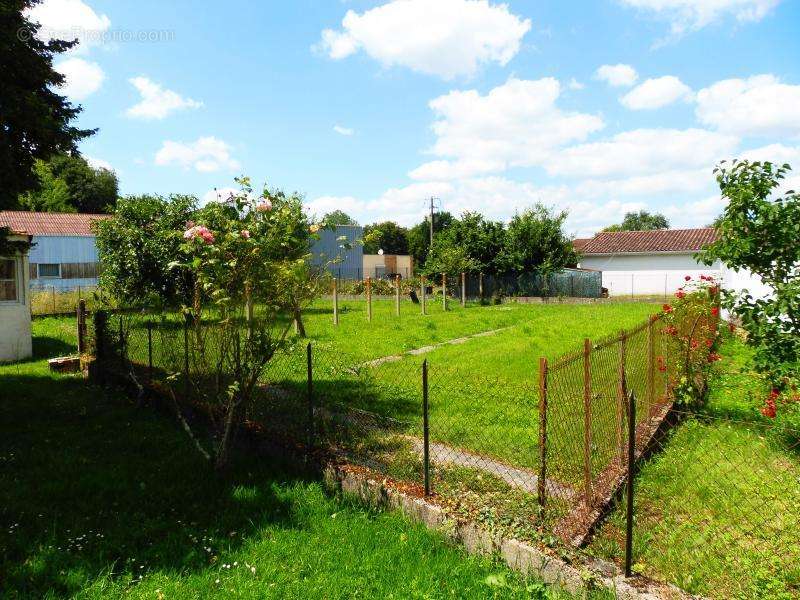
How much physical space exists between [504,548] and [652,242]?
36897mm

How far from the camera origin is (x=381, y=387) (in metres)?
8.16

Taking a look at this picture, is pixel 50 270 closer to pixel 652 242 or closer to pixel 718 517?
pixel 718 517

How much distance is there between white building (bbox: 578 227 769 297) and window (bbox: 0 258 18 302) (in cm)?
3161

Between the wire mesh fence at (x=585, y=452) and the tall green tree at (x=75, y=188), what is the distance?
136 ft

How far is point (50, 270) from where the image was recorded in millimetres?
29078

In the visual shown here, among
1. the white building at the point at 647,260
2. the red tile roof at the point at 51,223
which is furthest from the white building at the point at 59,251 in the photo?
the white building at the point at 647,260

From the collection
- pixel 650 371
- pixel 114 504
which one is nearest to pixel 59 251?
pixel 114 504

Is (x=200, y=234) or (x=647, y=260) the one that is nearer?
(x=200, y=234)

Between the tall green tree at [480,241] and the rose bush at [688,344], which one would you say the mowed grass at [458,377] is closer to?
the rose bush at [688,344]

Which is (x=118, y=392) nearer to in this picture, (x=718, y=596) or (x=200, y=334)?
(x=200, y=334)

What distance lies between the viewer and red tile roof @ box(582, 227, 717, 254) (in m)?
34.4

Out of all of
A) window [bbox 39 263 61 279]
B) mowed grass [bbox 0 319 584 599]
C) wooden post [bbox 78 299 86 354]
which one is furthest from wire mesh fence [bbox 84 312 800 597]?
window [bbox 39 263 61 279]

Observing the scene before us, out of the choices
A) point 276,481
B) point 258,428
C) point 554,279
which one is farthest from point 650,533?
point 554,279

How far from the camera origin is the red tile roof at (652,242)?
34.4 metres
